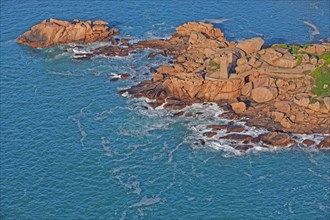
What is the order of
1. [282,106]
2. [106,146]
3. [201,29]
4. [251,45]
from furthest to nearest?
[201,29] < [251,45] < [282,106] < [106,146]

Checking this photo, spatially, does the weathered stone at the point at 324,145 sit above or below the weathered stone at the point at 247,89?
below

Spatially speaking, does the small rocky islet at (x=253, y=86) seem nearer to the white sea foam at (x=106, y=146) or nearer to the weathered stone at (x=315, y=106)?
the weathered stone at (x=315, y=106)

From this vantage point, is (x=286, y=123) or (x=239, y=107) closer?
(x=286, y=123)

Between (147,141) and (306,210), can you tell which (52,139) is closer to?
(147,141)

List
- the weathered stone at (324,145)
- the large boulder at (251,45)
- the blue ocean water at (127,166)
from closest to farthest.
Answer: the blue ocean water at (127,166), the weathered stone at (324,145), the large boulder at (251,45)

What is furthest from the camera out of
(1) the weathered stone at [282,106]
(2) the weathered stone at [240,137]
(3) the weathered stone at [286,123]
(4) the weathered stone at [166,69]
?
(4) the weathered stone at [166,69]

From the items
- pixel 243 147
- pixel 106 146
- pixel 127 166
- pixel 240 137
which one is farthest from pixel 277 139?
pixel 106 146

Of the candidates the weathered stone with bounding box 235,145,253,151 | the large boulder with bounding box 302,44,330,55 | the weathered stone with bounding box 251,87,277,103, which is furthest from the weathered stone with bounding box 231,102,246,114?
the large boulder with bounding box 302,44,330,55

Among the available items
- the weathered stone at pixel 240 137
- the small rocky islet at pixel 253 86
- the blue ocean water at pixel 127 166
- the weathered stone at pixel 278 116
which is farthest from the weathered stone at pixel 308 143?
the weathered stone at pixel 240 137

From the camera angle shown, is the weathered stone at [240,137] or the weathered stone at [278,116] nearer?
the weathered stone at [240,137]

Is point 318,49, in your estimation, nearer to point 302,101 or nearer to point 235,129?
point 302,101
